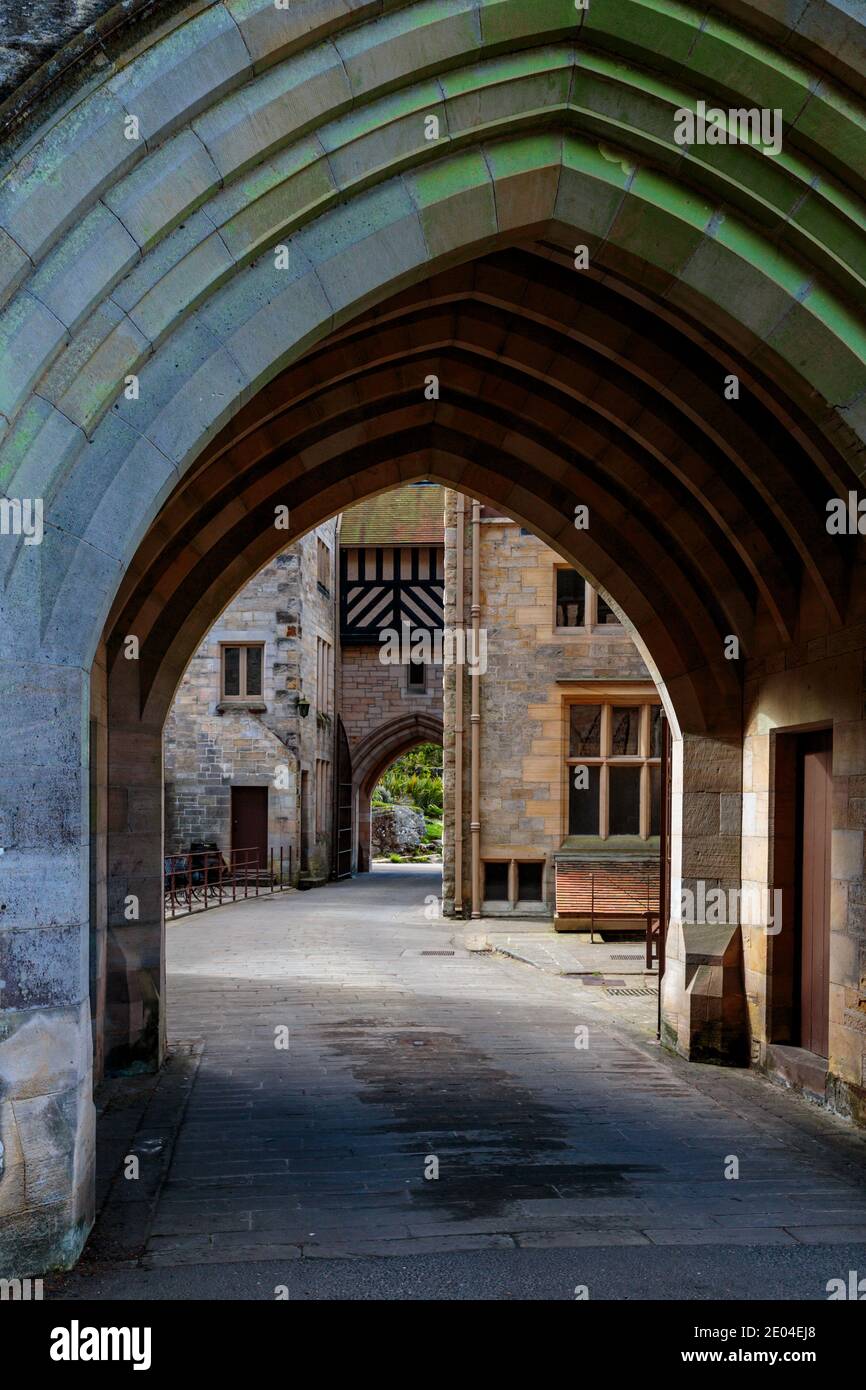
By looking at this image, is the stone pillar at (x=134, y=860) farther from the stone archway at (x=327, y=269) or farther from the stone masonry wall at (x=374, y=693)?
the stone masonry wall at (x=374, y=693)

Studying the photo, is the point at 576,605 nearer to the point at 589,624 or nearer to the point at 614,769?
the point at 589,624

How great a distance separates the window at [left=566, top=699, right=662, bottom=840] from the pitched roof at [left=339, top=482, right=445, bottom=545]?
12.2m

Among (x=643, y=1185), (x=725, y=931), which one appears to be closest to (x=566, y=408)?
(x=725, y=931)

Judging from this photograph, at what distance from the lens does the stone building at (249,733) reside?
2445cm

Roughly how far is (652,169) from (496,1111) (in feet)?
16.0

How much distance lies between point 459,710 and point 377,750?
13612mm

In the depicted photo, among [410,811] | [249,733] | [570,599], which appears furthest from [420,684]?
[570,599]

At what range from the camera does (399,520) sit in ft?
98.4

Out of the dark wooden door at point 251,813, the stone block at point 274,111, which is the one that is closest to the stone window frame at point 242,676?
the dark wooden door at point 251,813

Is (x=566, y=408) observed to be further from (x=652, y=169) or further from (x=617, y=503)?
(x=652, y=169)

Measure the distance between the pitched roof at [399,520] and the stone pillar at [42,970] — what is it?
24729 millimetres

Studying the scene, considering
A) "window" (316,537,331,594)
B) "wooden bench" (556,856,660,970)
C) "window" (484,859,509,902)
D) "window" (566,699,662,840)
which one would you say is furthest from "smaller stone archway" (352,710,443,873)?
"wooden bench" (556,856,660,970)

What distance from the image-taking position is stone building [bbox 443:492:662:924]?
671 inches

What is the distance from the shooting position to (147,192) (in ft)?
14.2
